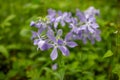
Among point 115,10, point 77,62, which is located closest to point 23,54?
point 77,62

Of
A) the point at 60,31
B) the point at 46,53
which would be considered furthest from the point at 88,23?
the point at 46,53

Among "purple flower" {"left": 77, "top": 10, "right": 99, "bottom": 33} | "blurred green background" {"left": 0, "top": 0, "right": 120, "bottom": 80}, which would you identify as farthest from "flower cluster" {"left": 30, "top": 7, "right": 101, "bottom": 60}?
"blurred green background" {"left": 0, "top": 0, "right": 120, "bottom": 80}

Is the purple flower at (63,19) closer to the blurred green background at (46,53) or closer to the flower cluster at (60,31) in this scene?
the flower cluster at (60,31)

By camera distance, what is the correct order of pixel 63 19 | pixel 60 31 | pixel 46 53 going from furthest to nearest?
pixel 46 53 < pixel 63 19 < pixel 60 31

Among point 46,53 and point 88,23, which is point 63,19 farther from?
point 46,53

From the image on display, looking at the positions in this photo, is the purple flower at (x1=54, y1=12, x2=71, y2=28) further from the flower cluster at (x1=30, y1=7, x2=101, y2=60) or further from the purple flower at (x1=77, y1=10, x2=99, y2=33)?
the purple flower at (x1=77, y1=10, x2=99, y2=33)

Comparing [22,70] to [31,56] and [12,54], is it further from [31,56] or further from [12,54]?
[12,54]

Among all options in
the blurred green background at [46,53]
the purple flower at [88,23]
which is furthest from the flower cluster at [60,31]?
the blurred green background at [46,53]
